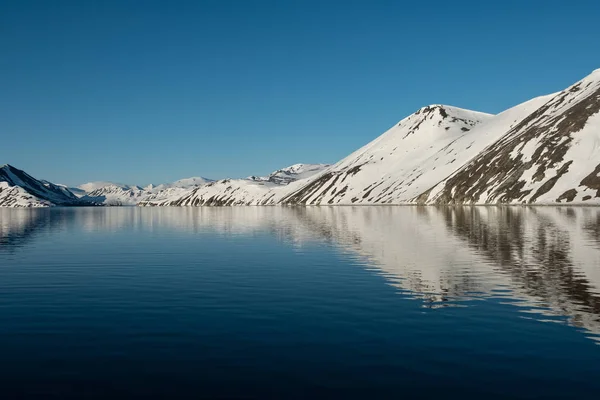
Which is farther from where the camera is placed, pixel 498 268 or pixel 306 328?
pixel 498 268

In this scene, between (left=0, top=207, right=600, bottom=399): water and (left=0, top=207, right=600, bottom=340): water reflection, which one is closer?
(left=0, top=207, right=600, bottom=399): water

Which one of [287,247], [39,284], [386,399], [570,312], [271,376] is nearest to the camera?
[386,399]

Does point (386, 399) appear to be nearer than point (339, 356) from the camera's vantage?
Yes

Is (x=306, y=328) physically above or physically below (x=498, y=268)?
below

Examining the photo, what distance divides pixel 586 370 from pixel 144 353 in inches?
612

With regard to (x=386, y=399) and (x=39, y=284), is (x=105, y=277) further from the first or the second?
(x=386, y=399)

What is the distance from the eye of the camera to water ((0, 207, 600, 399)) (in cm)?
1727

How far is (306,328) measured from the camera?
2475cm

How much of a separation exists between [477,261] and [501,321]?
23198mm

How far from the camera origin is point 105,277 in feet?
139

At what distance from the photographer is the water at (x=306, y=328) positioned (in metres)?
17.3

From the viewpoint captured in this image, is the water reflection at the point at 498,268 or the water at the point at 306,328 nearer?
the water at the point at 306,328

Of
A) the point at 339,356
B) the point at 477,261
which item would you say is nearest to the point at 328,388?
the point at 339,356

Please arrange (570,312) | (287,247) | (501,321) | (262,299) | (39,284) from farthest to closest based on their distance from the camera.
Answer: (287,247), (39,284), (262,299), (570,312), (501,321)
